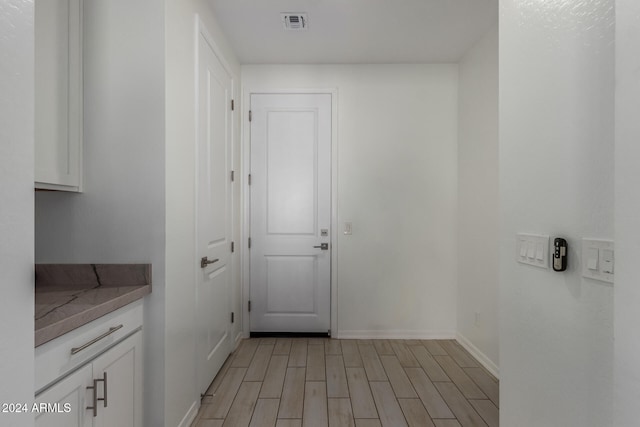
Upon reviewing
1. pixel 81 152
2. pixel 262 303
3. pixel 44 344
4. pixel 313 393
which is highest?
pixel 81 152

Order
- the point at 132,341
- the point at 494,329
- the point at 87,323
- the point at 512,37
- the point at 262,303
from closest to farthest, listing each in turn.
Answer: the point at 87,323 < the point at 512,37 < the point at 132,341 < the point at 494,329 < the point at 262,303

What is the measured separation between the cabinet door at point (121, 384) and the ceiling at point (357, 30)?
7.22ft

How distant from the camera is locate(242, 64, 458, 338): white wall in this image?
11.3 ft

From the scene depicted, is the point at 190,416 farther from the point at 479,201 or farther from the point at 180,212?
the point at 479,201

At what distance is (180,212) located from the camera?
1.91 metres

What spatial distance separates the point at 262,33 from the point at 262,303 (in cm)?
236

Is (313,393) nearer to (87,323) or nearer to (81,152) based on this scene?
(87,323)

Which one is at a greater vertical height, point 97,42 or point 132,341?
point 97,42

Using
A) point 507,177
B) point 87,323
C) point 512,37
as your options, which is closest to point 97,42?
point 87,323

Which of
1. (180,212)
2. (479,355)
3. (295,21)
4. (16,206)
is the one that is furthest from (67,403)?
(479,355)

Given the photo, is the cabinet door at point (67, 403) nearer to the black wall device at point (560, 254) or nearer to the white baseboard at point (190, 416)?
the white baseboard at point (190, 416)

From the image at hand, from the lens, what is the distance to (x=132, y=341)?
1563 mm

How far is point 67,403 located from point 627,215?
63.9 inches

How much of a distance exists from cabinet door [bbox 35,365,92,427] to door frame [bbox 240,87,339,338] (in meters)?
2.24
